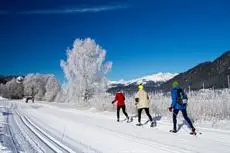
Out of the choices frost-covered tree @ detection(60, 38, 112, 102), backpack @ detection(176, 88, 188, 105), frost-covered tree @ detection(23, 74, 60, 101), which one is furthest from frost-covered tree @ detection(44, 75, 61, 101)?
backpack @ detection(176, 88, 188, 105)

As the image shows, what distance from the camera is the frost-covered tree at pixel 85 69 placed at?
4706 cm

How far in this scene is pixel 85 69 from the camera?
47.2 metres

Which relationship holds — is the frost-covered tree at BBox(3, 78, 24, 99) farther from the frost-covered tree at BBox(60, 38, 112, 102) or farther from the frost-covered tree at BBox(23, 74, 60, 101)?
the frost-covered tree at BBox(60, 38, 112, 102)

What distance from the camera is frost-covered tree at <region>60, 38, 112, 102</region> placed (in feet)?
154

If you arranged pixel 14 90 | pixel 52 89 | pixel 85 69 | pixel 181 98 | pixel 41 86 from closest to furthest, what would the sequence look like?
pixel 181 98 → pixel 85 69 → pixel 52 89 → pixel 41 86 → pixel 14 90

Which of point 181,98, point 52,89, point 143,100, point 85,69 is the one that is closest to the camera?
point 181,98

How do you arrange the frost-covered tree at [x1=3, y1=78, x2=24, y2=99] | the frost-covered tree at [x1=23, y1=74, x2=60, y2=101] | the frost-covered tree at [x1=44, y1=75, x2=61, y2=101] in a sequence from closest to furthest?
the frost-covered tree at [x1=44, y1=75, x2=61, y2=101] < the frost-covered tree at [x1=23, y1=74, x2=60, y2=101] < the frost-covered tree at [x1=3, y1=78, x2=24, y2=99]

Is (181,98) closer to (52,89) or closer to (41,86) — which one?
(52,89)

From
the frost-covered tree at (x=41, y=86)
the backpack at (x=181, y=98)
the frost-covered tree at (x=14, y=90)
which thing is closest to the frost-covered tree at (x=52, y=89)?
the frost-covered tree at (x=41, y=86)

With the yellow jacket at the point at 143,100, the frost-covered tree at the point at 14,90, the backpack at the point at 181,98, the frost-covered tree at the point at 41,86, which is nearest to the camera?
the backpack at the point at 181,98

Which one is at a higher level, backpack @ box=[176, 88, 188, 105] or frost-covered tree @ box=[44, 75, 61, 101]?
frost-covered tree @ box=[44, 75, 61, 101]

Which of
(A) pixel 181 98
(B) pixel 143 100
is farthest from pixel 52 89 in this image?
(A) pixel 181 98

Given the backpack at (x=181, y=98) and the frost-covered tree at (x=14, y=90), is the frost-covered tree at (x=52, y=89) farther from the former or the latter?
the backpack at (x=181, y=98)

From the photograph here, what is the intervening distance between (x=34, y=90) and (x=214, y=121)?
110 m
